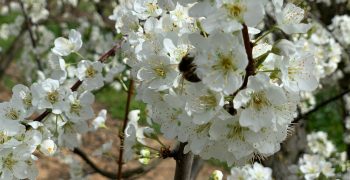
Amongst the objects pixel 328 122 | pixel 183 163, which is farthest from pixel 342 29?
pixel 328 122

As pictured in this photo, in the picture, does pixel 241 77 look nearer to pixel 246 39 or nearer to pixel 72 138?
pixel 246 39

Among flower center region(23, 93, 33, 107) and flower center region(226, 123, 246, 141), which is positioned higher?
flower center region(226, 123, 246, 141)

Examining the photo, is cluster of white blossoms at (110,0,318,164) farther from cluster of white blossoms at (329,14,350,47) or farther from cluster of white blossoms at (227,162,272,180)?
cluster of white blossoms at (329,14,350,47)

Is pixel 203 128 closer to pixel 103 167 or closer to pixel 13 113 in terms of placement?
pixel 13 113

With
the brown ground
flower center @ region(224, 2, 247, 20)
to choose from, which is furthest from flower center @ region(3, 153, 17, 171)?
A: the brown ground

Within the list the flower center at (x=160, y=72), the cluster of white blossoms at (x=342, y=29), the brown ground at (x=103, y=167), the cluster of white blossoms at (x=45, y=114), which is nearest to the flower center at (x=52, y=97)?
the cluster of white blossoms at (x=45, y=114)

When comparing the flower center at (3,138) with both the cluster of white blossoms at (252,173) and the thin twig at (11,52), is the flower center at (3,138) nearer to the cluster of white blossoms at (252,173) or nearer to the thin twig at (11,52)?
the cluster of white blossoms at (252,173)

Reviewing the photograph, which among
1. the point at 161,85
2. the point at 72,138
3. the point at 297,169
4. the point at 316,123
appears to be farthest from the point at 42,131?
the point at 316,123
